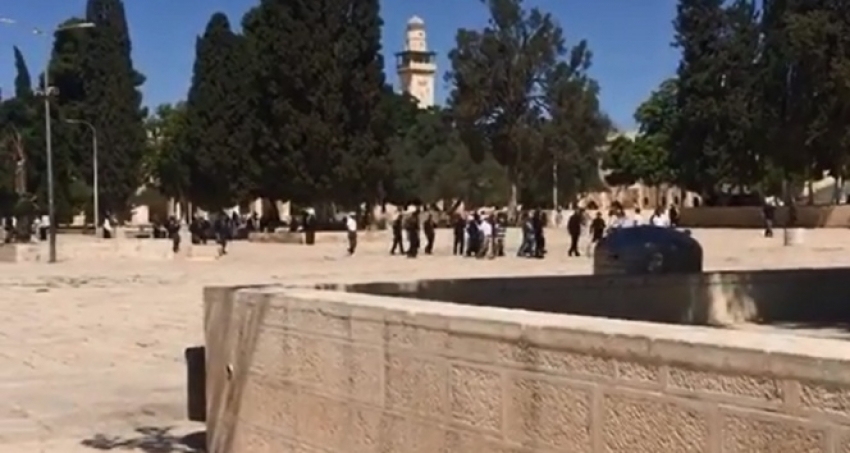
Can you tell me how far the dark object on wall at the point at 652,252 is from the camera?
45.4 ft

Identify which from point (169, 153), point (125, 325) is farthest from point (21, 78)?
point (125, 325)

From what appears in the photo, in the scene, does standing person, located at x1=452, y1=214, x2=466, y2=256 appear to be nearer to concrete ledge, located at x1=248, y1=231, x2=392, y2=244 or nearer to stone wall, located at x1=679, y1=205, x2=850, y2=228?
concrete ledge, located at x1=248, y1=231, x2=392, y2=244

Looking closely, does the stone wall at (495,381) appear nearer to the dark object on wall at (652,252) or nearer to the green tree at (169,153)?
the dark object on wall at (652,252)

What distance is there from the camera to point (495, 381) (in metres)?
5.47

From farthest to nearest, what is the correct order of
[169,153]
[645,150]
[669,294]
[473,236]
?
1. [645,150]
2. [169,153]
3. [473,236]
4. [669,294]

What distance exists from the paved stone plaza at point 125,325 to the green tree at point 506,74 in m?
31.2

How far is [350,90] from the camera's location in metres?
61.1

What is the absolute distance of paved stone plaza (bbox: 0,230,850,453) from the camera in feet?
34.7

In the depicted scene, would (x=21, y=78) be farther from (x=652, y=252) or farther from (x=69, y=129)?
(x=652, y=252)

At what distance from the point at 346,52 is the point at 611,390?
56.7m

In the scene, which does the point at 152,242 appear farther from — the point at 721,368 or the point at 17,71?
the point at 17,71

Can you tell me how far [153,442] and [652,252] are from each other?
6.09 meters

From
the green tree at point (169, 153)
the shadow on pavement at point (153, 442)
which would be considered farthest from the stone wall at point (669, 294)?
the green tree at point (169, 153)

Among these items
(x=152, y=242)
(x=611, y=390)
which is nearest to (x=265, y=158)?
(x=152, y=242)
